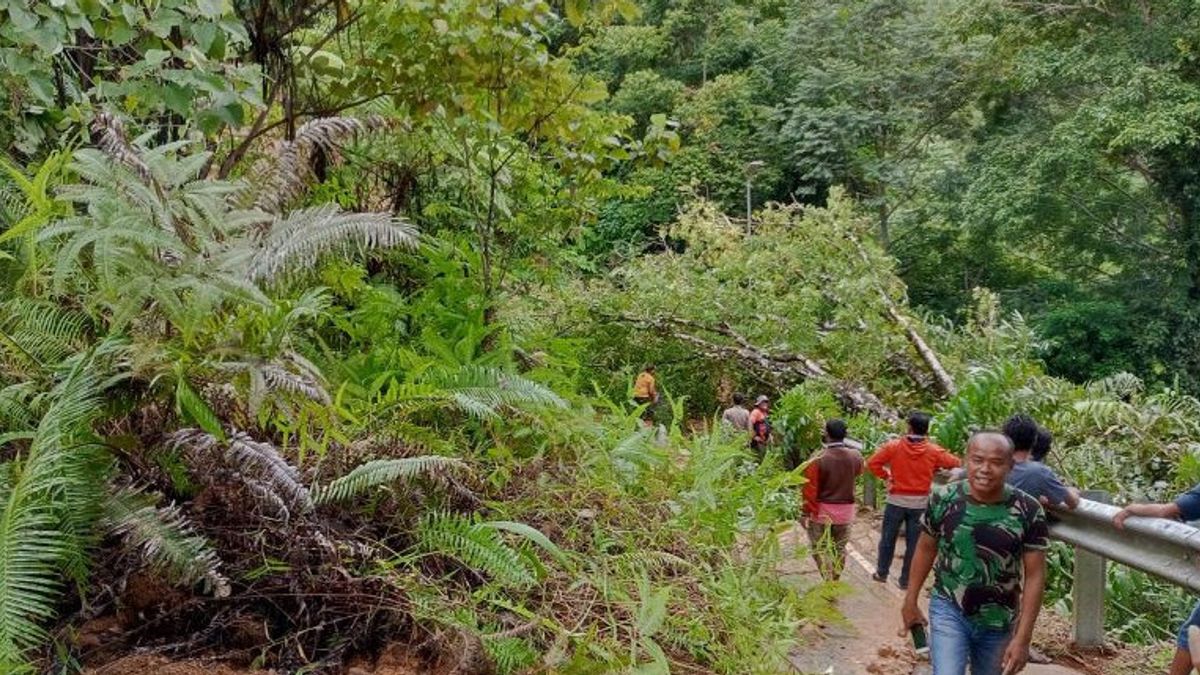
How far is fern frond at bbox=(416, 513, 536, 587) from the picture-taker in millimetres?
3783

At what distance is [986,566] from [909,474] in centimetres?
309

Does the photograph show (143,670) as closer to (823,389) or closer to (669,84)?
(823,389)

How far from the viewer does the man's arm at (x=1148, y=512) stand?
4.48 metres

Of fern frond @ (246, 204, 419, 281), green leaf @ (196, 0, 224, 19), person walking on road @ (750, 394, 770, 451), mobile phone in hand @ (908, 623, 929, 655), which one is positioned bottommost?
person walking on road @ (750, 394, 770, 451)

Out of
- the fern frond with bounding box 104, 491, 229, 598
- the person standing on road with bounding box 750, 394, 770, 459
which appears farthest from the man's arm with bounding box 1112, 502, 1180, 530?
the person standing on road with bounding box 750, 394, 770, 459

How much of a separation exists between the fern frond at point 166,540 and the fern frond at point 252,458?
0.27 m

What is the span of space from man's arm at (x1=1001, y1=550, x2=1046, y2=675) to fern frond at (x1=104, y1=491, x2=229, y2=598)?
2933 mm

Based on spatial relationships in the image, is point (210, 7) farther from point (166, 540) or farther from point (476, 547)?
point (476, 547)

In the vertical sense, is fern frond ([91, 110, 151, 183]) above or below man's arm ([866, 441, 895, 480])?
above

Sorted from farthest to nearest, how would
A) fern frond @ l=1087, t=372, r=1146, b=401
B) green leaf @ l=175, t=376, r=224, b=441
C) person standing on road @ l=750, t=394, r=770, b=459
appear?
person standing on road @ l=750, t=394, r=770, b=459 < fern frond @ l=1087, t=372, r=1146, b=401 < green leaf @ l=175, t=376, r=224, b=441

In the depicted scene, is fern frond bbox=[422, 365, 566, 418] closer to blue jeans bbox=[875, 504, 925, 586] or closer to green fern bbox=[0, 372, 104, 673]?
green fern bbox=[0, 372, 104, 673]

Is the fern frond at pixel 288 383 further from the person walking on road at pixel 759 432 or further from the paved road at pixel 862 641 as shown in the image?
the person walking on road at pixel 759 432

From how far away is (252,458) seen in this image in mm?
3660

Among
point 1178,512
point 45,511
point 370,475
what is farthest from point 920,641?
point 45,511
